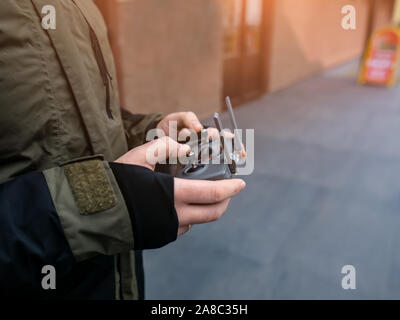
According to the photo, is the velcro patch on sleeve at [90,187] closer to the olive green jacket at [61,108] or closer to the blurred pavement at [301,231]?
the olive green jacket at [61,108]

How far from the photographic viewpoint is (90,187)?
0.62 metres

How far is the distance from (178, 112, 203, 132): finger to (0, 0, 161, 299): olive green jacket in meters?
0.18

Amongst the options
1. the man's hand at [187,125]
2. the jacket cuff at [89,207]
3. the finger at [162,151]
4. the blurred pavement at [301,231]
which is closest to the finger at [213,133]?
the man's hand at [187,125]

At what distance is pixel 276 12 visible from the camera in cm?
660

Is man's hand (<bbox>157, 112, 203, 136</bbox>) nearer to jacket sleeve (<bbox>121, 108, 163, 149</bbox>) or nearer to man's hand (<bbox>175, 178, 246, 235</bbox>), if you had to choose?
jacket sleeve (<bbox>121, 108, 163, 149</bbox>)

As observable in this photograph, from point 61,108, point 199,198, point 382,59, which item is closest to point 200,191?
point 199,198

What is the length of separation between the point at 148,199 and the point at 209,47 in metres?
4.64

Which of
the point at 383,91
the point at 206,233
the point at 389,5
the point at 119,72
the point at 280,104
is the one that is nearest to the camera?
the point at 206,233

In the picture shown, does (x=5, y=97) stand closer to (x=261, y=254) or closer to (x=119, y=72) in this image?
(x=261, y=254)

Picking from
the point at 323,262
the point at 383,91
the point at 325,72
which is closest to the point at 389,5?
the point at 325,72

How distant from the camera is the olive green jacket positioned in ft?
2.04
